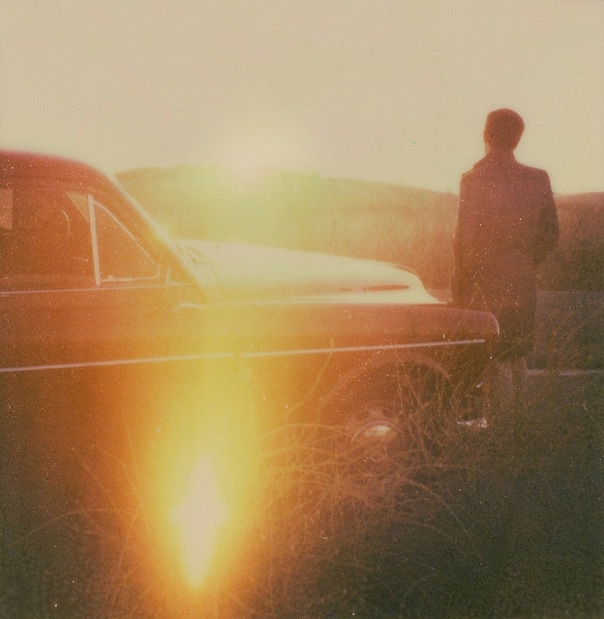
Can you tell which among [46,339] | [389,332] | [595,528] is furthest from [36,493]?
[595,528]

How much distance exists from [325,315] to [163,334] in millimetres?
675

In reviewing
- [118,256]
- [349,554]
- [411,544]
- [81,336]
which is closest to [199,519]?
[349,554]

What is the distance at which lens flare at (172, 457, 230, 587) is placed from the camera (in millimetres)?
2656

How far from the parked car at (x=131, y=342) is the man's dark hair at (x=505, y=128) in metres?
1.14

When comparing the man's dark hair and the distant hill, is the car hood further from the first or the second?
the distant hill

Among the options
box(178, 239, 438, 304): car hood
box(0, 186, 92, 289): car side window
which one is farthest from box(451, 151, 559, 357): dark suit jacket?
box(0, 186, 92, 289): car side window

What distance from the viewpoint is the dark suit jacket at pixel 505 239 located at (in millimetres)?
3902

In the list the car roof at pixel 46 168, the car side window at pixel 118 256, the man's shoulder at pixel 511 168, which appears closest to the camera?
the car roof at pixel 46 168

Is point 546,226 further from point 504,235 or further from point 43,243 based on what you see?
point 43,243

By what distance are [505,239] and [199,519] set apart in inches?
86.7

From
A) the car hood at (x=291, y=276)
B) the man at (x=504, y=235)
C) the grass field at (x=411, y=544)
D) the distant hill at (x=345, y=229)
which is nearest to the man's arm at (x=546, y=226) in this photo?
the man at (x=504, y=235)

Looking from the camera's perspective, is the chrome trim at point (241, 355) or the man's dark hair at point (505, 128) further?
the man's dark hair at point (505, 128)

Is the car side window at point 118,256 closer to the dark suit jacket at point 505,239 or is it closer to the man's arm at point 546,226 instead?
the dark suit jacket at point 505,239

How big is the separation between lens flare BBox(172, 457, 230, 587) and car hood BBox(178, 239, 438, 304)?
704 millimetres
